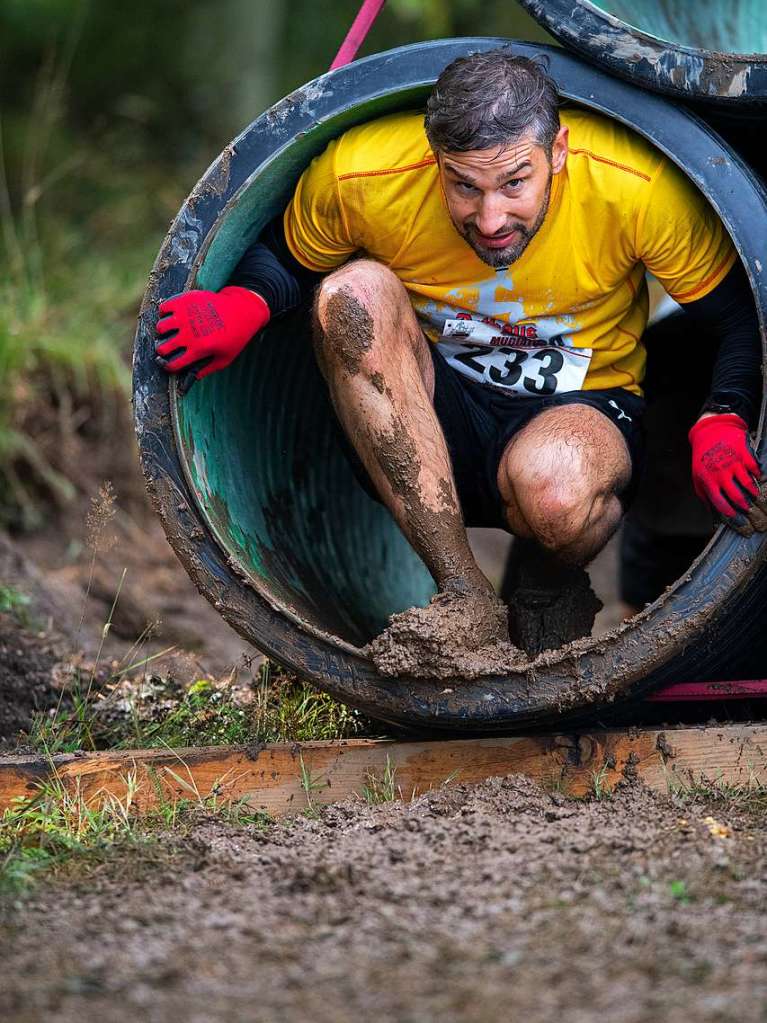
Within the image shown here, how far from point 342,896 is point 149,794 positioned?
0.83m

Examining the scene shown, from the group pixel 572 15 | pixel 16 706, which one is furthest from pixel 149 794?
pixel 572 15

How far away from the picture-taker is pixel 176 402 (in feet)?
8.86

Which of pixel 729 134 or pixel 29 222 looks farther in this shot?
pixel 29 222

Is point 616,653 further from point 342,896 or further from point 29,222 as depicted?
point 29,222

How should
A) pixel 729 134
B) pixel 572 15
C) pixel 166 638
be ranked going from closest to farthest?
pixel 572 15
pixel 729 134
pixel 166 638

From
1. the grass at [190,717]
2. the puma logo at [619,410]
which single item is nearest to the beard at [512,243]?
A: the puma logo at [619,410]

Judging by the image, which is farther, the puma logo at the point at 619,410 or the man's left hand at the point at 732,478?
the puma logo at the point at 619,410

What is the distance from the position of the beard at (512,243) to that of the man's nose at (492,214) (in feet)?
0.12

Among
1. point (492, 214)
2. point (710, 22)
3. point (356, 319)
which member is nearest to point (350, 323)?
point (356, 319)

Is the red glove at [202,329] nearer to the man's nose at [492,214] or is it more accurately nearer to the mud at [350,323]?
the mud at [350,323]

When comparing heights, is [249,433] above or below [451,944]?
above

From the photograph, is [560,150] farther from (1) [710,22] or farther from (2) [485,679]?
(1) [710,22]

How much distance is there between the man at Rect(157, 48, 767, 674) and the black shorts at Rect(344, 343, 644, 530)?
0.01 metres

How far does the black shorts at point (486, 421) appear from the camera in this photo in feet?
9.69
